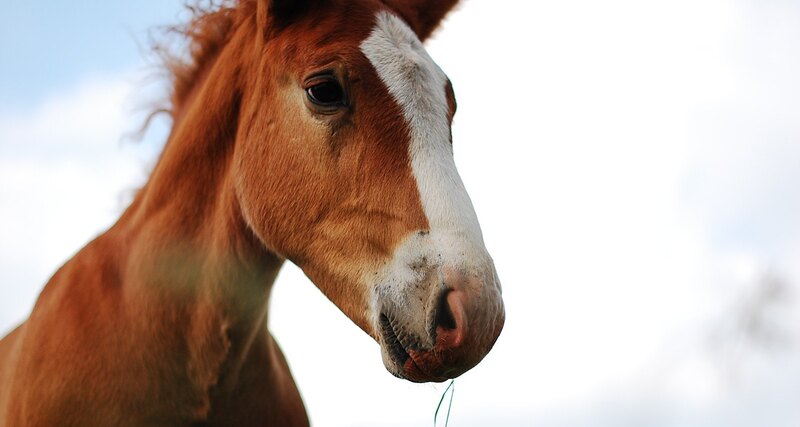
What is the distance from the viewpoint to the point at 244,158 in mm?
3406

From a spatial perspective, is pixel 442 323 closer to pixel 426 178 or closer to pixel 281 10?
pixel 426 178

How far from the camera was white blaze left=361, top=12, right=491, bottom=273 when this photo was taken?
267cm

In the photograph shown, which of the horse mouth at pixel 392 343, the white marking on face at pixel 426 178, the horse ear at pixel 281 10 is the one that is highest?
the horse ear at pixel 281 10

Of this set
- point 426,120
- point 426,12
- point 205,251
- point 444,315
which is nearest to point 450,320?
point 444,315

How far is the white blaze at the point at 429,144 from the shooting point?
2674 millimetres

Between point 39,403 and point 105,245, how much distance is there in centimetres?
77

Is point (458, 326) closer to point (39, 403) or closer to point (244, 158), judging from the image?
point (244, 158)

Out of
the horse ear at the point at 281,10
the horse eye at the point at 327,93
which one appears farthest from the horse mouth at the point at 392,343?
the horse ear at the point at 281,10

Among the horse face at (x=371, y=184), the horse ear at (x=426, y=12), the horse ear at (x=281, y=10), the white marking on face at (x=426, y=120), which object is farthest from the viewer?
the horse ear at (x=426, y=12)

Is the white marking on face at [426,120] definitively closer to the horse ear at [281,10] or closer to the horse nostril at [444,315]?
the horse nostril at [444,315]

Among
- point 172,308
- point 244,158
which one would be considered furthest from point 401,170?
point 172,308

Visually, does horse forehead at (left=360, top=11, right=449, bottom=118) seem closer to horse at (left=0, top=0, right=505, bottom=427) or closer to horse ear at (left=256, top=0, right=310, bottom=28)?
horse at (left=0, top=0, right=505, bottom=427)

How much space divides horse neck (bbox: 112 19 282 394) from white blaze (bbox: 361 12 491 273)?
0.81m

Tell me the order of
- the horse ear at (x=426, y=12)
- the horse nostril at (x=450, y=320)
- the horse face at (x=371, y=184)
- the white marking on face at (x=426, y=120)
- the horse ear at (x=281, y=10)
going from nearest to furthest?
the horse nostril at (x=450, y=320)
the horse face at (x=371, y=184)
the white marking on face at (x=426, y=120)
the horse ear at (x=281, y=10)
the horse ear at (x=426, y=12)
